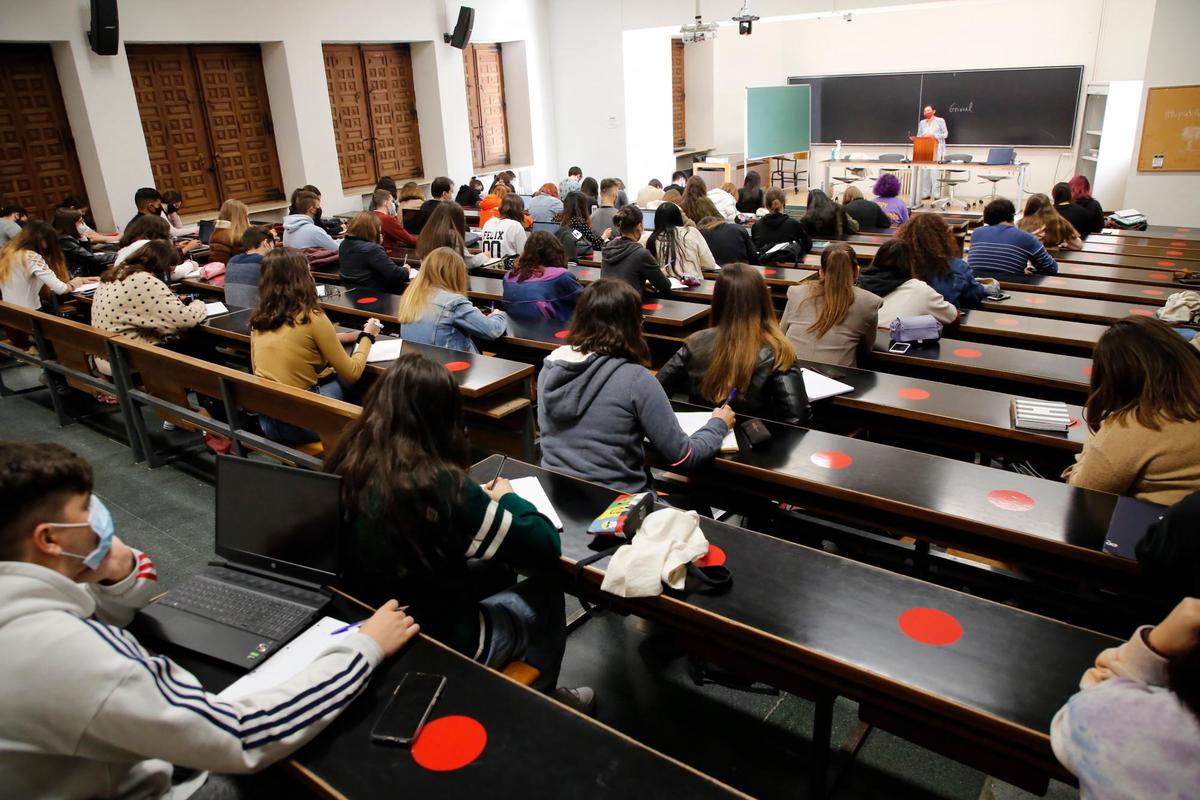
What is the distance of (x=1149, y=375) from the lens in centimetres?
213

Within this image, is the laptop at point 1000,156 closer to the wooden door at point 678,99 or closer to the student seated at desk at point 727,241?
the wooden door at point 678,99

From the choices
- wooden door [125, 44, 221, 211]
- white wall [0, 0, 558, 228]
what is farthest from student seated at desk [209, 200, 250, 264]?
wooden door [125, 44, 221, 211]

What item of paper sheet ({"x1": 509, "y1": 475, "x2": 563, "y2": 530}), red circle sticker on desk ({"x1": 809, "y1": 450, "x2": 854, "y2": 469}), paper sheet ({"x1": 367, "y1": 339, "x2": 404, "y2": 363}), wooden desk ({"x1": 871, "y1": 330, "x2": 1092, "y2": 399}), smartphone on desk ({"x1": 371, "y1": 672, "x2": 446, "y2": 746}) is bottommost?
wooden desk ({"x1": 871, "y1": 330, "x2": 1092, "y2": 399})

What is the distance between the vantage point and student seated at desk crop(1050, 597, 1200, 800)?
108 cm

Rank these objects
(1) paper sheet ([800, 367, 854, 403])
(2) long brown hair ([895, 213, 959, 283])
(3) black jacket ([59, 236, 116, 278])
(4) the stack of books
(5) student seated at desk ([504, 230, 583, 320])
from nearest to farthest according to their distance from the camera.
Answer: (4) the stack of books → (1) paper sheet ([800, 367, 854, 403]) → (2) long brown hair ([895, 213, 959, 283]) → (5) student seated at desk ([504, 230, 583, 320]) → (3) black jacket ([59, 236, 116, 278])

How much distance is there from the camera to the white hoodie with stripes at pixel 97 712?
1.15 m

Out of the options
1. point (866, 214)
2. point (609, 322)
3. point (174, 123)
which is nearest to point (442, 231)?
point (609, 322)

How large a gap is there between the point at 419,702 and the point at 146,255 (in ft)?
11.6

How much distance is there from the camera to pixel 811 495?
249 cm

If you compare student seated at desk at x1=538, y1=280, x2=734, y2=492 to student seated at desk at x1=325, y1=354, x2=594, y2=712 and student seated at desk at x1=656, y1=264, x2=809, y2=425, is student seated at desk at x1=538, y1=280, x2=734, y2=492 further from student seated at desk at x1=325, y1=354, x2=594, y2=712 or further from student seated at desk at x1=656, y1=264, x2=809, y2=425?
student seated at desk at x1=325, y1=354, x2=594, y2=712

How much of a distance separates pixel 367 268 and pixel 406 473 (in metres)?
4.01

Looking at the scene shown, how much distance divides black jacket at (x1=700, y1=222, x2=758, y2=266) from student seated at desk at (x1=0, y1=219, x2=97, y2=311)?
4.51 m

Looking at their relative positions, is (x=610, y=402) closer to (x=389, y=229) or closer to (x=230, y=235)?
(x=230, y=235)

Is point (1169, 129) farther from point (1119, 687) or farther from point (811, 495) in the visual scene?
point (1119, 687)
